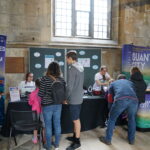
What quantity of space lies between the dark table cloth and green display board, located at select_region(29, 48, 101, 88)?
1449mm

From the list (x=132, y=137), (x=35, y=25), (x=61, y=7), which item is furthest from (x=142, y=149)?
(x=61, y=7)

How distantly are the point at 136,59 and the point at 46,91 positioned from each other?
3332 millimetres

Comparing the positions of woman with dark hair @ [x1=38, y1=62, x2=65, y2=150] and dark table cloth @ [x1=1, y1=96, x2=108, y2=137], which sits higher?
woman with dark hair @ [x1=38, y1=62, x2=65, y2=150]

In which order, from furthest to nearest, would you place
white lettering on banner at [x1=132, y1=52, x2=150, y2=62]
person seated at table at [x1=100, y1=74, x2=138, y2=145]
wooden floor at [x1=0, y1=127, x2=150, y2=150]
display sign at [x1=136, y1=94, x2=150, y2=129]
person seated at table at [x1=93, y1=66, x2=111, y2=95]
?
white lettering on banner at [x1=132, y1=52, x2=150, y2=62]
person seated at table at [x1=93, y1=66, x2=111, y2=95]
display sign at [x1=136, y1=94, x2=150, y2=129]
wooden floor at [x1=0, y1=127, x2=150, y2=150]
person seated at table at [x1=100, y1=74, x2=138, y2=145]

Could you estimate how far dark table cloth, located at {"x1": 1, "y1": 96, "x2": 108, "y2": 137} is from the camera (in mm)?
3922

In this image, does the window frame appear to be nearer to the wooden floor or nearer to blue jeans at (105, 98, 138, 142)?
the wooden floor

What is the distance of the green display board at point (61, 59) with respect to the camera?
552cm

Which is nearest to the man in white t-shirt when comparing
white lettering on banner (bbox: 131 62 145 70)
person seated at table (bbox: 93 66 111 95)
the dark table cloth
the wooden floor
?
person seated at table (bbox: 93 66 111 95)

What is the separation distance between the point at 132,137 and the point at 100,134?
2.28ft

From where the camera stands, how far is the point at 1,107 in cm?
437

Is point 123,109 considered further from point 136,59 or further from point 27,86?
point 136,59

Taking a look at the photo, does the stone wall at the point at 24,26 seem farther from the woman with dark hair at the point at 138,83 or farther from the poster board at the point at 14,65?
the woman with dark hair at the point at 138,83

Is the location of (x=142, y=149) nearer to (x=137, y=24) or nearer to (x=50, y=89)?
(x=50, y=89)

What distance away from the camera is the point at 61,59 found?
571cm
